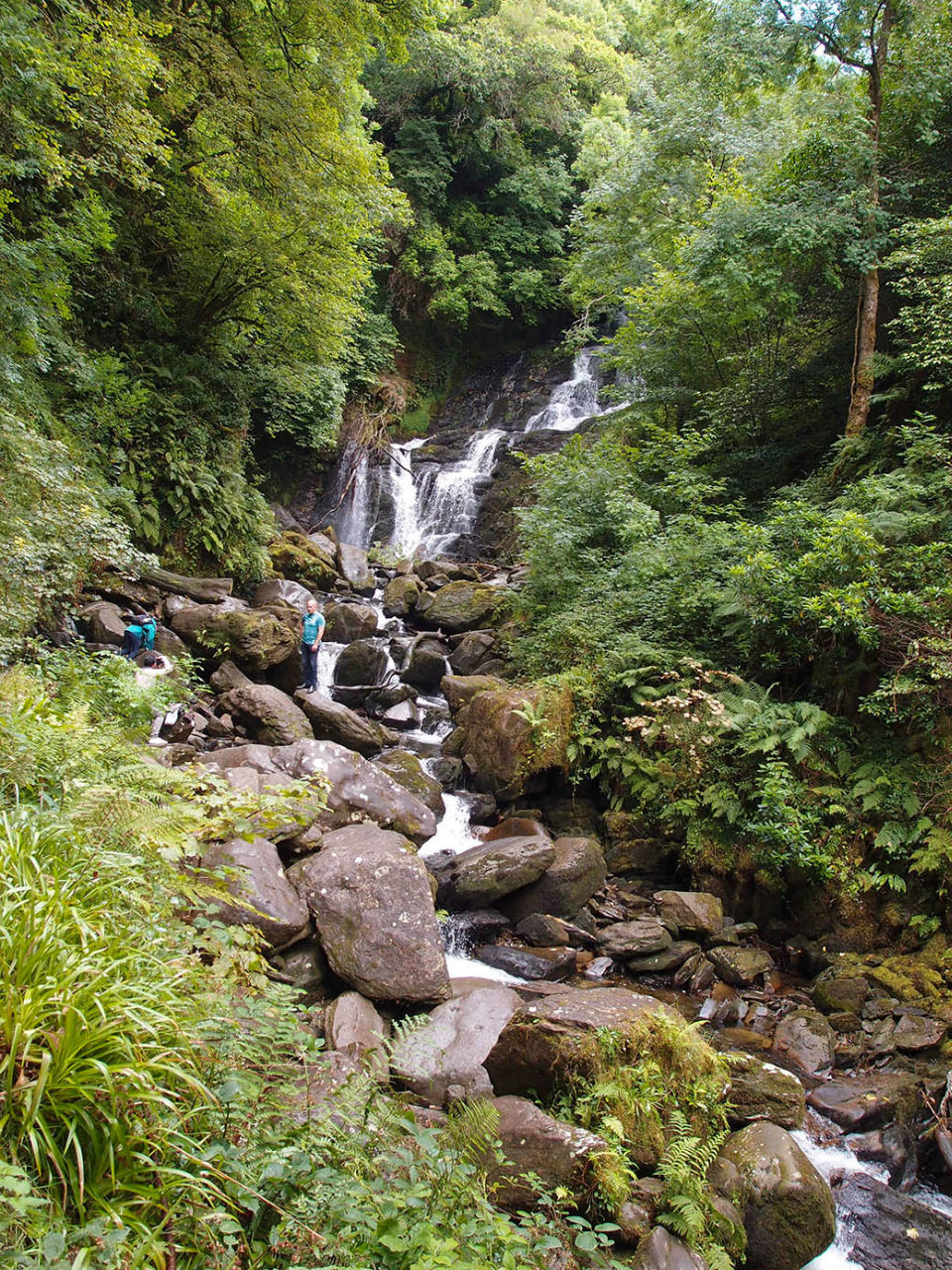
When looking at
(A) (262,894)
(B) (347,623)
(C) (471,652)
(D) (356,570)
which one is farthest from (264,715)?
(D) (356,570)

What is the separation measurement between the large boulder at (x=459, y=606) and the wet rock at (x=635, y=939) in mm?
7739

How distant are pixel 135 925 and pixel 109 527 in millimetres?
5867

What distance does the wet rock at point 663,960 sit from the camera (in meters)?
6.19

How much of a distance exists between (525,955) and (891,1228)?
316cm

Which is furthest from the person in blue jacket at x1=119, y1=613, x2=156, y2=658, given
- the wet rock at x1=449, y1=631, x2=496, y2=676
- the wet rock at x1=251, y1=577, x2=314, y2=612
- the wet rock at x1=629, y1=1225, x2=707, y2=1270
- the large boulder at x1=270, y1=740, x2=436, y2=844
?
the wet rock at x1=629, y1=1225, x2=707, y2=1270

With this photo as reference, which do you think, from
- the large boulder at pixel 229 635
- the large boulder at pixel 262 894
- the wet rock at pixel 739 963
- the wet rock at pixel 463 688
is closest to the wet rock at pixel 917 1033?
the wet rock at pixel 739 963

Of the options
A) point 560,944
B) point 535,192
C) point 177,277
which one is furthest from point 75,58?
point 535,192

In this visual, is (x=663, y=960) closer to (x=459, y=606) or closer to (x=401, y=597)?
(x=459, y=606)

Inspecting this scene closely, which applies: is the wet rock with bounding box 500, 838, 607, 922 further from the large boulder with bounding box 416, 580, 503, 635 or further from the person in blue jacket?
the large boulder with bounding box 416, 580, 503, 635

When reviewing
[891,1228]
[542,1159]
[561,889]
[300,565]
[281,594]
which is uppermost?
[300,565]

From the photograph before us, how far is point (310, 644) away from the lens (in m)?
11.0

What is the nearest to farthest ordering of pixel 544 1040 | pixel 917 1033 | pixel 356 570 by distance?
pixel 544 1040 → pixel 917 1033 → pixel 356 570

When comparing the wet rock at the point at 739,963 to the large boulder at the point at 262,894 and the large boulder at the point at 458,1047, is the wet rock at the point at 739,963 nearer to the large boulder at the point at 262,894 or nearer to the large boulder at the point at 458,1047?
the large boulder at the point at 458,1047

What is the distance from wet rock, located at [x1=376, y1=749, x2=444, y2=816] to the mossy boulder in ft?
24.9
